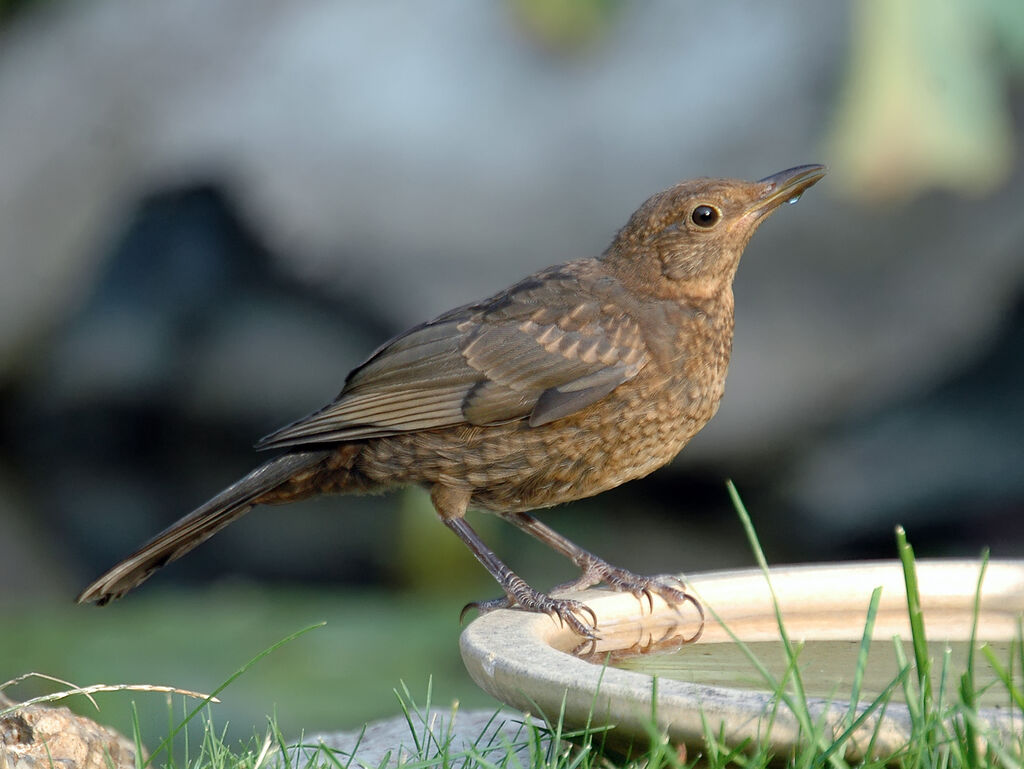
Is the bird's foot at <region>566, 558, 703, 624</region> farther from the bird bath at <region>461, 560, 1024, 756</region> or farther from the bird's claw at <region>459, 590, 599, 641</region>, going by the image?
the bird's claw at <region>459, 590, 599, 641</region>

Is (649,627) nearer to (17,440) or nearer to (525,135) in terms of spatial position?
(525,135)

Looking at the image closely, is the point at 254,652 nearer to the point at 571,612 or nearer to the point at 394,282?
the point at 394,282

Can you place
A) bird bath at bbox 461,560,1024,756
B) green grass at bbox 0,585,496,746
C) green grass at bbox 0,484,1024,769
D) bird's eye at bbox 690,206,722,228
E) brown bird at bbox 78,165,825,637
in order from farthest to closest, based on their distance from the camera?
green grass at bbox 0,585,496,746, bird's eye at bbox 690,206,722,228, brown bird at bbox 78,165,825,637, bird bath at bbox 461,560,1024,756, green grass at bbox 0,484,1024,769

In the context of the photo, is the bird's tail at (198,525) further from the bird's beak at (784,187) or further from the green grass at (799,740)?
the bird's beak at (784,187)

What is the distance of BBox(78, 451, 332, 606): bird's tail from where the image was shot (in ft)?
13.0

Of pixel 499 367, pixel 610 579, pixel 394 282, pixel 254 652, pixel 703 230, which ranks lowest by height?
pixel 254 652

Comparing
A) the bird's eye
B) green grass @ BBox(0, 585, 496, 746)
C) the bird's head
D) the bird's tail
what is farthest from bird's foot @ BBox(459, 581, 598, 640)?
green grass @ BBox(0, 585, 496, 746)

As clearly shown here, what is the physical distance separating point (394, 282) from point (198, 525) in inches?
199

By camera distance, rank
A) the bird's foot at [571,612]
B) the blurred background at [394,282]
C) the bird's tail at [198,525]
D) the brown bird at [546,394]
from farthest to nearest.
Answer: the blurred background at [394,282] → the bird's tail at [198,525] → the brown bird at [546,394] → the bird's foot at [571,612]

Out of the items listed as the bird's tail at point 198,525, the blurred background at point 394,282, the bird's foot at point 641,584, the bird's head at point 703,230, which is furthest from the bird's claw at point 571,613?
the blurred background at point 394,282

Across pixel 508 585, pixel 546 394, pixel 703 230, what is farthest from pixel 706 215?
pixel 508 585

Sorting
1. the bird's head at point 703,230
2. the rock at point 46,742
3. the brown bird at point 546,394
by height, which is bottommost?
the rock at point 46,742

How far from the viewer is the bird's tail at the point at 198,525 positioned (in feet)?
13.0

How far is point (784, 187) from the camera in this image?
4.00 m
